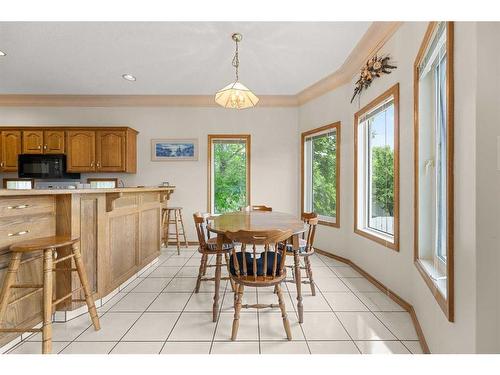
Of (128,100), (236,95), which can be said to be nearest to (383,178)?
(236,95)

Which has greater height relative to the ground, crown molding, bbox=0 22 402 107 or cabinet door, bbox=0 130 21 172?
Answer: crown molding, bbox=0 22 402 107

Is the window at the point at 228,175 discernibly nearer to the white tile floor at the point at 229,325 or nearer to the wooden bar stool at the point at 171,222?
the wooden bar stool at the point at 171,222

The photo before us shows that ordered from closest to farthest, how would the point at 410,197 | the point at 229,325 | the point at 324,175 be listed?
the point at 229,325, the point at 410,197, the point at 324,175

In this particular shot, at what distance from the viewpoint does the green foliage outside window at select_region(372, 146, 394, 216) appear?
2.70 meters

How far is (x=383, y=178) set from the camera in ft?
9.45

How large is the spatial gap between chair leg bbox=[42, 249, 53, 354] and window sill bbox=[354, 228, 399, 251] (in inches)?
112

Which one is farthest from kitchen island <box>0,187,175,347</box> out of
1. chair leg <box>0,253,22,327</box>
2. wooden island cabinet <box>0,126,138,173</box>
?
wooden island cabinet <box>0,126,138,173</box>

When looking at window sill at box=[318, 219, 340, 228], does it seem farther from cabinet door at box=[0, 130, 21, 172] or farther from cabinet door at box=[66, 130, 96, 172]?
cabinet door at box=[0, 130, 21, 172]

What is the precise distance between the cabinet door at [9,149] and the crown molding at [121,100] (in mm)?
677

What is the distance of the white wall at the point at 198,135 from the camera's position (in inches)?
183

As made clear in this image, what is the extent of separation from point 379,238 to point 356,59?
7.53 ft

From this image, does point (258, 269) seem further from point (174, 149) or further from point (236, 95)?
point (174, 149)
